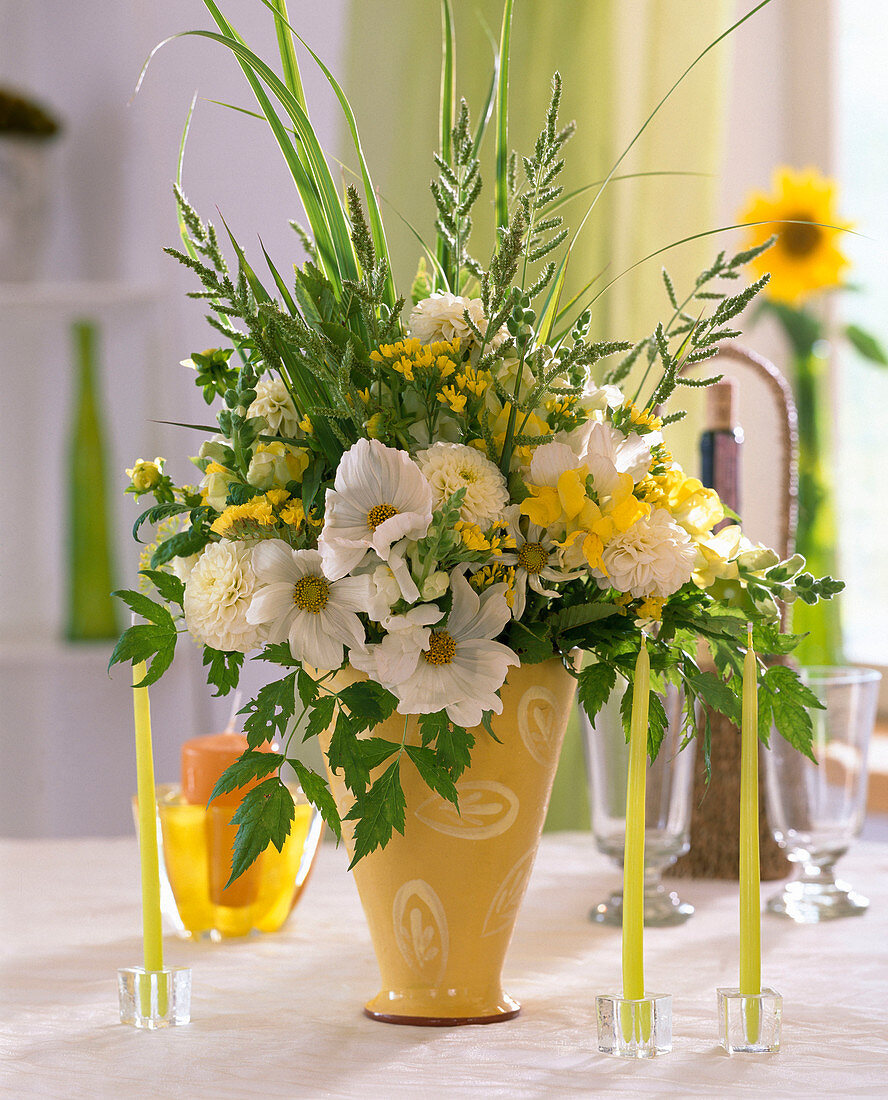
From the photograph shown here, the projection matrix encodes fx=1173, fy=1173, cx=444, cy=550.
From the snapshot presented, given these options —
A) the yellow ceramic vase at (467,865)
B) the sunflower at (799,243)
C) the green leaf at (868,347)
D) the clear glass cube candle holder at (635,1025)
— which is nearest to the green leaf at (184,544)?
the yellow ceramic vase at (467,865)

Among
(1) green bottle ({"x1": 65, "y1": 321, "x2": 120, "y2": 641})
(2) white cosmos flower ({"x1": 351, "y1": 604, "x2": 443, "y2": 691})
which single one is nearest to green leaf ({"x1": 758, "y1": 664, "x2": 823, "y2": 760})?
(2) white cosmos flower ({"x1": 351, "y1": 604, "x2": 443, "y2": 691})

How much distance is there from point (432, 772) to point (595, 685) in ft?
0.33

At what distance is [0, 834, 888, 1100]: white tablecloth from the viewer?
22.8 inches

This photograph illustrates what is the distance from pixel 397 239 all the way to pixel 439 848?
4.77 feet

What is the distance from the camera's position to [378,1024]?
0.67m

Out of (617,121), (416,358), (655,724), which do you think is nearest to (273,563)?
(416,358)

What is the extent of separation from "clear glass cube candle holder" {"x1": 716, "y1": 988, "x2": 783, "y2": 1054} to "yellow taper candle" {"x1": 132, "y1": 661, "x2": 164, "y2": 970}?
31 cm

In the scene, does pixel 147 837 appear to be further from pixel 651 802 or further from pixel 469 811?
pixel 651 802

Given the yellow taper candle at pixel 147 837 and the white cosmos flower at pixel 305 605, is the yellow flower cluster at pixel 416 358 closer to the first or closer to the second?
the white cosmos flower at pixel 305 605

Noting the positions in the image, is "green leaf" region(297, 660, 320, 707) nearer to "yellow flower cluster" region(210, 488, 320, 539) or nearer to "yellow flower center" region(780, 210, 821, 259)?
"yellow flower cluster" region(210, 488, 320, 539)

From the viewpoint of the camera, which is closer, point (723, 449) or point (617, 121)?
point (723, 449)

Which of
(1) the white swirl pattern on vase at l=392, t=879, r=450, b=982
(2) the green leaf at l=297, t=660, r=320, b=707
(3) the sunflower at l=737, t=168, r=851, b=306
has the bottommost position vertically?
(1) the white swirl pattern on vase at l=392, t=879, r=450, b=982

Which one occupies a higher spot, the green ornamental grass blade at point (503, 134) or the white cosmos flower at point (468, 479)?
the green ornamental grass blade at point (503, 134)

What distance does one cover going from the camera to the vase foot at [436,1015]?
0.65 metres
